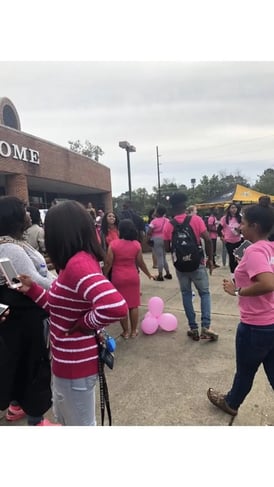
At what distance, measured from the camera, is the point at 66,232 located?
151cm

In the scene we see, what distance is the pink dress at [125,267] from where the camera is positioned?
3.81m

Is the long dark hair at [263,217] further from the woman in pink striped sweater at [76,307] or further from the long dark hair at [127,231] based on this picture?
the long dark hair at [127,231]

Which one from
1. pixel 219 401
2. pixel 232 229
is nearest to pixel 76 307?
pixel 219 401

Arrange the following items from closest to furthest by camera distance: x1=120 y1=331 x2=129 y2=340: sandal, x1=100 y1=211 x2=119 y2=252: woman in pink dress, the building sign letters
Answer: x1=120 y1=331 x2=129 y2=340: sandal, x1=100 y1=211 x2=119 y2=252: woman in pink dress, the building sign letters

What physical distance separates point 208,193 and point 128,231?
54351 mm

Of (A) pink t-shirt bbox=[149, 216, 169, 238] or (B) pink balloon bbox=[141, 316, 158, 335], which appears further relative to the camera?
(A) pink t-shirt bbox=[149, 216, 169, 238]

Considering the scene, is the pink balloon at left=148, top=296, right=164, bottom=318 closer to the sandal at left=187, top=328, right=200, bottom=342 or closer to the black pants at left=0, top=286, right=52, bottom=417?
the sandal at left=187, top=328, right=200, bottom=342

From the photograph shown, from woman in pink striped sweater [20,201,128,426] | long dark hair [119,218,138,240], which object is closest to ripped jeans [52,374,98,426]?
woman in pink striped sweater [20,201,128,426]

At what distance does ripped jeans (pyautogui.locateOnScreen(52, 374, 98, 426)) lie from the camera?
1.60m

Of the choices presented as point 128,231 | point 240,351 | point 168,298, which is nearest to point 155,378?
point 240,351

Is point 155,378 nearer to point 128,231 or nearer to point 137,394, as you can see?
point 137,394

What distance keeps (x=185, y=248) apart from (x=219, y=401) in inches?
61.6

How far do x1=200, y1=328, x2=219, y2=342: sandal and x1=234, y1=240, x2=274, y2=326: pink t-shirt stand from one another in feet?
5.16

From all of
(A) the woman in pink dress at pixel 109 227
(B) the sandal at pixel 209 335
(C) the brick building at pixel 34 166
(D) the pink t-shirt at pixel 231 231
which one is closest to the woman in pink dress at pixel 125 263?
(B) the sandal at pixel 209 335
